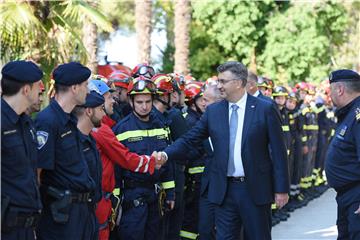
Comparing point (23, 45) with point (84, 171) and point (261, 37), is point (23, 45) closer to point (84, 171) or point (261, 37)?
point (84, 171)

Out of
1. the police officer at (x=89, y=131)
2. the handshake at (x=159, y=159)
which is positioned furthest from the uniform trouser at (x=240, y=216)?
the police officer at (x=89, y=131)

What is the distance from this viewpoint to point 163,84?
10.2 metres

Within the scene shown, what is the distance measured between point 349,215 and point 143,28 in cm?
1513

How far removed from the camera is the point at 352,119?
312 inches

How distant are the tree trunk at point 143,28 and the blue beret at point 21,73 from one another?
15.9 m

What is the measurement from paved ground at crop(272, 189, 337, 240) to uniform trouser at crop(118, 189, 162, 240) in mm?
4496

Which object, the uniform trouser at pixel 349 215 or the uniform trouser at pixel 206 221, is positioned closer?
the uniform trouser at pixel 349 215

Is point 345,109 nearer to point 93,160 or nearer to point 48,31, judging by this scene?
point 93,160

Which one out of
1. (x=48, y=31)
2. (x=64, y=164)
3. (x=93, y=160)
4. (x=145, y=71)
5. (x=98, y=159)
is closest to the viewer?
(x=64, y=164)

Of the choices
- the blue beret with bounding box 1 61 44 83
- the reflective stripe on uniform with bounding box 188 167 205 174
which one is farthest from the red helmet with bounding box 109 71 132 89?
the blue beret with bounding box 1 61 44 83

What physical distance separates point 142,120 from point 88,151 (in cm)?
173

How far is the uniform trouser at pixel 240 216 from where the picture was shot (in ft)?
26.9

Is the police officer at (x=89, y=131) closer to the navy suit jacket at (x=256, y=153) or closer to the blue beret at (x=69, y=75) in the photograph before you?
the blue beret at (x=69, y=75)

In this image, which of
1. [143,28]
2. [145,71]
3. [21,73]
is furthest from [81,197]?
[143,28]
